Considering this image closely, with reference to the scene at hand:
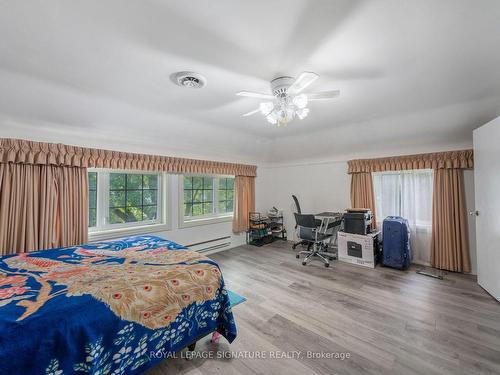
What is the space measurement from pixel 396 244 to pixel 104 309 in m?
3.60

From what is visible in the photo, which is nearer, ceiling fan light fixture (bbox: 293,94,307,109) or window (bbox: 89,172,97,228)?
ceiling fan light fixture (bbox: 293,94,307,109)

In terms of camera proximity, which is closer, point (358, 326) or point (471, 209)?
point (358, 326)

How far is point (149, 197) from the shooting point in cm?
343

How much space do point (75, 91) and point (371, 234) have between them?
4221mm

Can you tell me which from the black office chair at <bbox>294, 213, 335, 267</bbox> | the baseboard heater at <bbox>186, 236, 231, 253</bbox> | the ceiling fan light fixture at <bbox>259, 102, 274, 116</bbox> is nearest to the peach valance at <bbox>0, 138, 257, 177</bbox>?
the baseboard heater at <bbox>186, 236, 231, 253</bbox>

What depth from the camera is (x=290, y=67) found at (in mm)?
1669

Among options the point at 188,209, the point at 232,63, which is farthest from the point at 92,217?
the point at 232,63

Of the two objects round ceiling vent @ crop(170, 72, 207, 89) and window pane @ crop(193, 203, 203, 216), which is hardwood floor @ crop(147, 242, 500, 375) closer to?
window pane @ crop(193, 203, 203, 216)

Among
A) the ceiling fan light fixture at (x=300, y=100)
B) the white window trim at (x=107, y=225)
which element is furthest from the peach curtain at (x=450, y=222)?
the white window trim at (x=107, y=225)

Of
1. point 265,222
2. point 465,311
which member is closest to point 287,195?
point 265,222

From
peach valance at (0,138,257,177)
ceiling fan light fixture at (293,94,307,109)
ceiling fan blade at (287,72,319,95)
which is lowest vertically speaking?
peach valance at (0,138,257,177)

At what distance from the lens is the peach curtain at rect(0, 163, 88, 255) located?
84.3 inches

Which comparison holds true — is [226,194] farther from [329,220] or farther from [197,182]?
[329,220]

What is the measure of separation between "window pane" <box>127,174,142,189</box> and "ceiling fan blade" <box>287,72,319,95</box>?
104 inches
